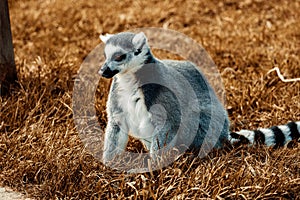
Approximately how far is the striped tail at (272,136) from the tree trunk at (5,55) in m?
1.89

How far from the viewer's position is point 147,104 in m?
3.14

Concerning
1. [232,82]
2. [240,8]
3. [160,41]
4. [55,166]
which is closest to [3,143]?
[55,166]

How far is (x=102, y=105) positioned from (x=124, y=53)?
1144 millimetres

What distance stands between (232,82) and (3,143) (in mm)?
2210

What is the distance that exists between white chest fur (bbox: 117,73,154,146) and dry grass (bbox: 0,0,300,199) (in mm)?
296

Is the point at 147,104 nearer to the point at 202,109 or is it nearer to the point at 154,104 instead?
the point at 154,104

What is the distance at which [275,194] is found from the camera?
9.49ft

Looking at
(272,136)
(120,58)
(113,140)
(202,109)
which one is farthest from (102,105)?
(272,136)

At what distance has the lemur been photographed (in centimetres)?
311

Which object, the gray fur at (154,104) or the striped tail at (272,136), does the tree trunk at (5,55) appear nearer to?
the gray fur at (154,104)

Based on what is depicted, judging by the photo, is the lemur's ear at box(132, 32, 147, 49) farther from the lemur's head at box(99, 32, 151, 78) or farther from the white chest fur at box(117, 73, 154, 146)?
the white chest fur at box(117, 73, 154, 146)

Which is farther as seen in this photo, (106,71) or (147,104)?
(147,104)

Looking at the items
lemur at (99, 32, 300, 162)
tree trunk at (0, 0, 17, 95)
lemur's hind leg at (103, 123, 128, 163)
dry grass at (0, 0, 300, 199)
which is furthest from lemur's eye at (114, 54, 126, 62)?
tree trunk at (0, 0, 17, 95)

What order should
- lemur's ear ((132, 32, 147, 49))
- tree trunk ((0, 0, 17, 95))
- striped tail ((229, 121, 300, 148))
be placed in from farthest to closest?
tree trunk ((0, 0, 17, 95)), striped tail ((229, 121, 300, 148)), lemur's ear ((132, 32, 147, 49))
